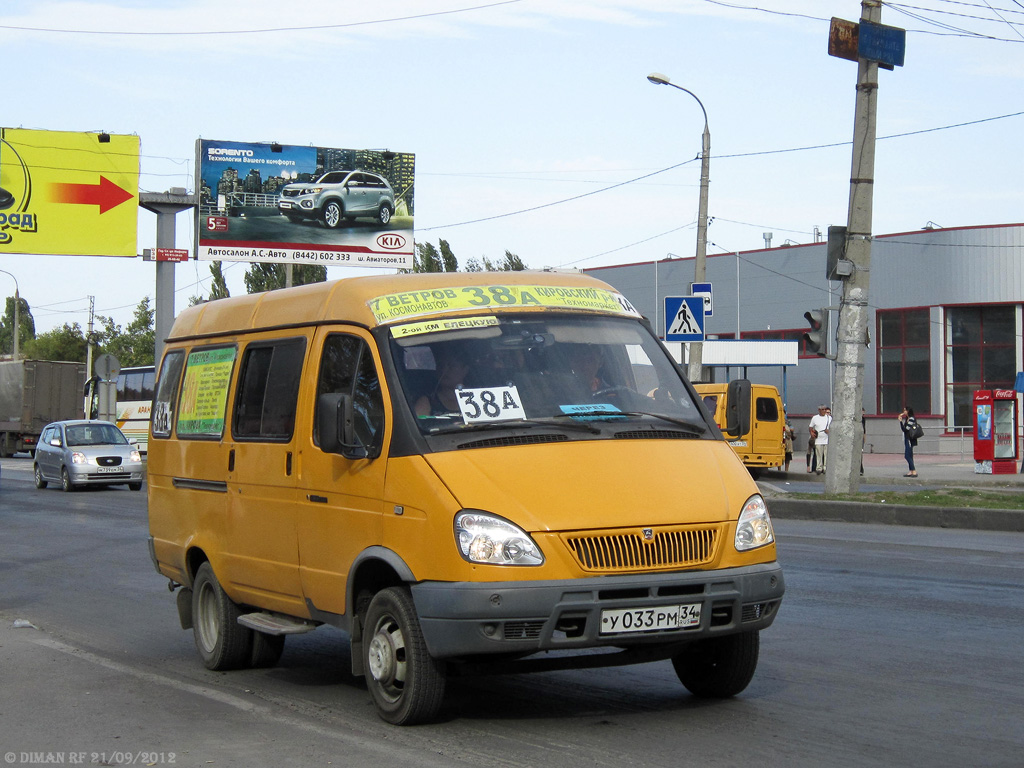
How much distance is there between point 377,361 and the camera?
6266mm

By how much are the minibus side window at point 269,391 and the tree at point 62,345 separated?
9246 cm

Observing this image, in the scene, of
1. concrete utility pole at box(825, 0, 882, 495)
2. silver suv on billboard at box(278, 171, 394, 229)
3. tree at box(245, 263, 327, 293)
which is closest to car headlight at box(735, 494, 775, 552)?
concrete utility pole at box(825, 0, 882, 495)

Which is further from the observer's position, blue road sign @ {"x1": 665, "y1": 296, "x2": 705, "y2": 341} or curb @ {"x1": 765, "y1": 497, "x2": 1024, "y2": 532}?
blue road sign @ {"x1": 665, "y1": 296, "x2": 705, "y2": 341}

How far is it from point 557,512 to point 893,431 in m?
40.8

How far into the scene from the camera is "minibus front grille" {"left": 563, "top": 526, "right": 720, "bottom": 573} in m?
5.44

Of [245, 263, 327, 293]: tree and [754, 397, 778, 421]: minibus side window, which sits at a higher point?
[245, 263, 327, 293]: tree

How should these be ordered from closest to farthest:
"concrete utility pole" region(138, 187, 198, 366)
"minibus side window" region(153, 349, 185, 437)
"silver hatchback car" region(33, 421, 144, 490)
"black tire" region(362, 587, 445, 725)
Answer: "black tire" region(362, 587, 445, 725) < "minibus side window" region(153, 349, 185, 437) < "silver hatchback car" region(33, 421, 144, 490) < "concrete utility pole" region(138, 187, 198, 366)

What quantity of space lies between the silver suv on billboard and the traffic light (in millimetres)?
24143

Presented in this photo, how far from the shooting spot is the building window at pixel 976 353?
41.8 metres

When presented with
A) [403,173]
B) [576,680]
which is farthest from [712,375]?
[576,680]

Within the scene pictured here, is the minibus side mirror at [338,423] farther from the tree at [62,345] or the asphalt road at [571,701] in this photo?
the tree at [62,345]

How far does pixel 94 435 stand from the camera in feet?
96.0

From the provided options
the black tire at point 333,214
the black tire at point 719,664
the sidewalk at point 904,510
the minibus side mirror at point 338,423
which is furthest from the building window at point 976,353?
the minibus side mirror at point 338,423

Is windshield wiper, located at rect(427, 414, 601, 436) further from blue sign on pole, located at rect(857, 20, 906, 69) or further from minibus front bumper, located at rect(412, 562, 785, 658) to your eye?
blue sign on pole, located at rect(857, 20, 906, 69)
